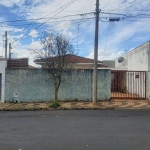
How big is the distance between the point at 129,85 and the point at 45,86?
8.59 metres

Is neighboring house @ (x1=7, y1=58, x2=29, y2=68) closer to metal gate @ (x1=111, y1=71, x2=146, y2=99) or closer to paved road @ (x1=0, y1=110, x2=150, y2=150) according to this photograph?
metal gate @ (x1=111, y1=71, x2=146, y2=99)

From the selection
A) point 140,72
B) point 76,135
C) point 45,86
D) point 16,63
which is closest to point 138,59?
point 140,72

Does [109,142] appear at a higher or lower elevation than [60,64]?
lower

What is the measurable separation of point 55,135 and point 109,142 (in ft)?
5.71

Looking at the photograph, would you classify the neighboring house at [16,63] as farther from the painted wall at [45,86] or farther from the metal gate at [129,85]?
the metal gate at [129,85]

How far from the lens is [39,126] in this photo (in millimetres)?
8109

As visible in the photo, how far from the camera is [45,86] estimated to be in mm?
15719

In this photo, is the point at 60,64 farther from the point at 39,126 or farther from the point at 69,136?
the point at 69,136

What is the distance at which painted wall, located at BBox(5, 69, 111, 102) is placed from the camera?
51.4 feet

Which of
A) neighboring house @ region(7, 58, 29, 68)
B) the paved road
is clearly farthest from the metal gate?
the paved road

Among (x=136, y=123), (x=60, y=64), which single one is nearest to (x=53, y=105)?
(x=60, y=64)

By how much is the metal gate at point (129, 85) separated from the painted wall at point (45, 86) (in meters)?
2.43

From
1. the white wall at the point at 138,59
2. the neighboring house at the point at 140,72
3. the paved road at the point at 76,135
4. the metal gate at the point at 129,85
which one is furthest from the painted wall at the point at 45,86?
the paved road at the point at 76,135

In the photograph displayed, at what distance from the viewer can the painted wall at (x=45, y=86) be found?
51.4 feet
